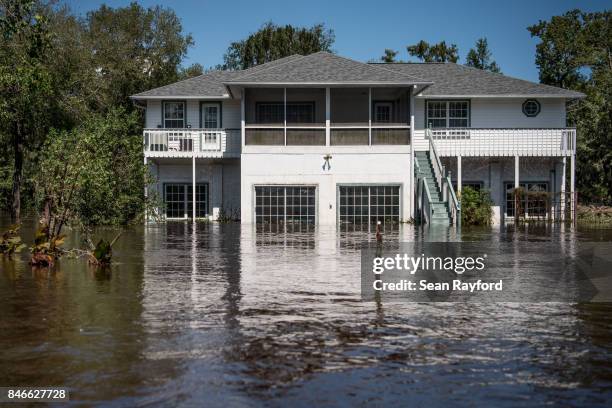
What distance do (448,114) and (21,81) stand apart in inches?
733

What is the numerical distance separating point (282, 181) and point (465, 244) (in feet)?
44.9

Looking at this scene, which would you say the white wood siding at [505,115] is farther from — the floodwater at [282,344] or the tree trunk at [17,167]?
the floodwater at [282,344]

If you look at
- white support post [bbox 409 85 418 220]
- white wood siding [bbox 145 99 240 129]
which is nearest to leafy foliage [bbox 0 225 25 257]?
white support post [bbox 409 85 418 220]

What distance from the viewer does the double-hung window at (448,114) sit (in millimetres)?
37344

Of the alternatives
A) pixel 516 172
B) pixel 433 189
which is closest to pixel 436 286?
pixel 433 189

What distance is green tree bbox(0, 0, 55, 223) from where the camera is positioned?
19.6 metres

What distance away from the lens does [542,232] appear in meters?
27.7

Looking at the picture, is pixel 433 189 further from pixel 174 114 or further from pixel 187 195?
pixel 174 114

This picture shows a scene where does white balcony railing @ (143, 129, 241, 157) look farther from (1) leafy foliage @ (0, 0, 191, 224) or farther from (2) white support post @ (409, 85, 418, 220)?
(2) white support post @ (409, 85, 418, 220)

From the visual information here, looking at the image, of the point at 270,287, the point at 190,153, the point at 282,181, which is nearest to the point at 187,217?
the point at 190,153

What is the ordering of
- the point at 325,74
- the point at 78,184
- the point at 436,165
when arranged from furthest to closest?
the point at 436,165 < the point at 325,74 < the point at 78,184

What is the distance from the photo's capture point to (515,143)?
3509 centimetres

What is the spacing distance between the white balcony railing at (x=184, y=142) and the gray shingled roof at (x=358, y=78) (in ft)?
6.50

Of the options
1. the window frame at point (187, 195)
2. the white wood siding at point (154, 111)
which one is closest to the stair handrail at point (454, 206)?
the window frame at point (187, 195)
